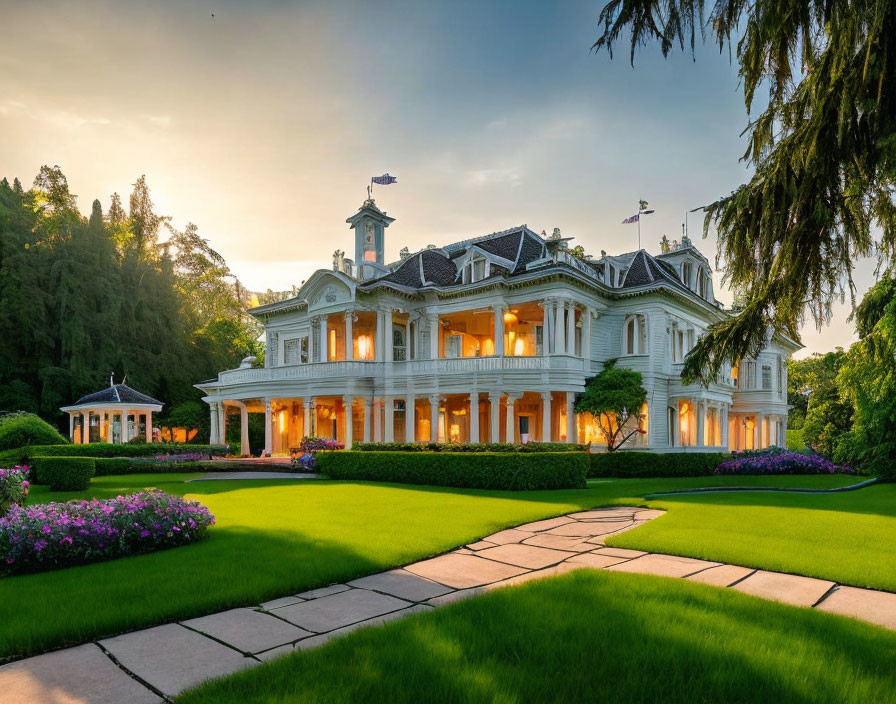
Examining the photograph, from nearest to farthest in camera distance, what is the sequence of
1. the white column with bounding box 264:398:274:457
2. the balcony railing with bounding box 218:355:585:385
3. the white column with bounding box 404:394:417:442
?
the balcony railing with bounding box 218:355:585:385, the white column with bounding box 404:394:417:442, the white column with bounding box 264:398:274:457

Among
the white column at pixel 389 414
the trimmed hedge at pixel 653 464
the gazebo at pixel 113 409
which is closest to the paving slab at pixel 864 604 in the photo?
the trimmed hedge at pixel 653 464

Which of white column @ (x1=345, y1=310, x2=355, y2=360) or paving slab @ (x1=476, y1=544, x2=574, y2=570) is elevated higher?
white column @ (x1=345, y1=310, x2=355, y2=360)

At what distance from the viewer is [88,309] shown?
3753cm

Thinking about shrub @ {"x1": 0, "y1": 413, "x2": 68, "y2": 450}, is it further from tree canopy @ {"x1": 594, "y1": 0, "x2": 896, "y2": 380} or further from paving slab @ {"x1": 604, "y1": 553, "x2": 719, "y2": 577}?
tree canopy @ {"x1": 594, "y1": 0, "x2": 896, "y2": 380}

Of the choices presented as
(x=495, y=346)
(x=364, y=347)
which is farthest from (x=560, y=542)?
(x=364, y=347)

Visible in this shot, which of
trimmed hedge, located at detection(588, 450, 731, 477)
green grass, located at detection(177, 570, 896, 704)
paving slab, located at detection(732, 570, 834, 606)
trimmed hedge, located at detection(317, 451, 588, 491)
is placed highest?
green grass, located at detection(177, 570, 896, 704)

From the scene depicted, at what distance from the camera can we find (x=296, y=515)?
1038 centimetres

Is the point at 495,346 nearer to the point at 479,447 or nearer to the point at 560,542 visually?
the point at 479,447

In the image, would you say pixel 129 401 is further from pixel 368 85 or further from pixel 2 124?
pixel 368 85

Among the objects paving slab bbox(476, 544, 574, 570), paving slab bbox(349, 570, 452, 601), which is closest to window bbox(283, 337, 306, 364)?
paving slab bbox(476, 544, 574, 570)

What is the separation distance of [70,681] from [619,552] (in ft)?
20.1

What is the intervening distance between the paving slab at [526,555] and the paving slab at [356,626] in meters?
2.17

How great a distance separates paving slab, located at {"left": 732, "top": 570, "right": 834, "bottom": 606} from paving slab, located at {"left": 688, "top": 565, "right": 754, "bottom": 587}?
3.6 inches

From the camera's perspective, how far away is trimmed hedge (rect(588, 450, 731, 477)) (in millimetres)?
22703
